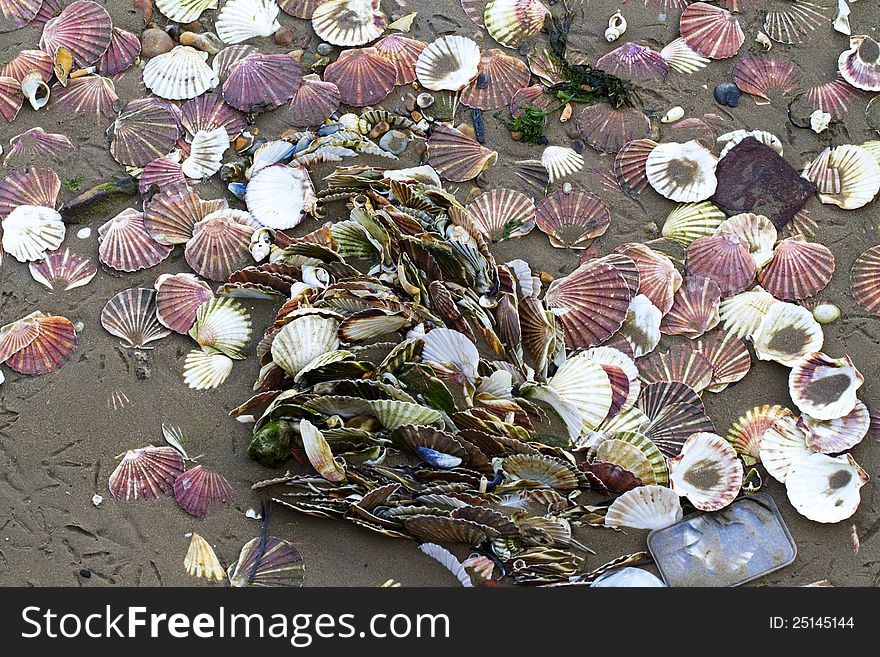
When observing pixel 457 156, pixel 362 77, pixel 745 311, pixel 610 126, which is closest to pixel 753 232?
pixel 745 311

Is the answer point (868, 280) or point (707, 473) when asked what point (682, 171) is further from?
point (707, 473)

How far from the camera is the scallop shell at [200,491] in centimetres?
278

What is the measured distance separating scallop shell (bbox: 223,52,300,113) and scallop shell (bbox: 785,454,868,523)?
232 centimetres

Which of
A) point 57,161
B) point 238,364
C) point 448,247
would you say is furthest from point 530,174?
point 57,161

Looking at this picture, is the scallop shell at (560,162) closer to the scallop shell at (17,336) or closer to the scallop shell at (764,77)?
the scallop shell at (764,77)

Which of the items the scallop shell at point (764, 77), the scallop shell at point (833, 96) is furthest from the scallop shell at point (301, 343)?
the scallop shell at point (833, 96)

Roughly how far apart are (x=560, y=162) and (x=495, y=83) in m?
0.45

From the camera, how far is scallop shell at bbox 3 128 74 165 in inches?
139

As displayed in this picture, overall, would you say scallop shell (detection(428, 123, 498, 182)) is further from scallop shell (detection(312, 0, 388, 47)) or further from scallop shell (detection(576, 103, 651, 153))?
scallop shell (detection(312, 0, 388, 47))

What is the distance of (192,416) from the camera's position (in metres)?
2.97

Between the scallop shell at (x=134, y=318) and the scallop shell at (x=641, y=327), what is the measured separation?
1569 millimetres

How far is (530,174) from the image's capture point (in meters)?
3.52

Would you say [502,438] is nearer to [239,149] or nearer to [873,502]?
[873,502]

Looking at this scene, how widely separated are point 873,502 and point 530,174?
1.64 meters
